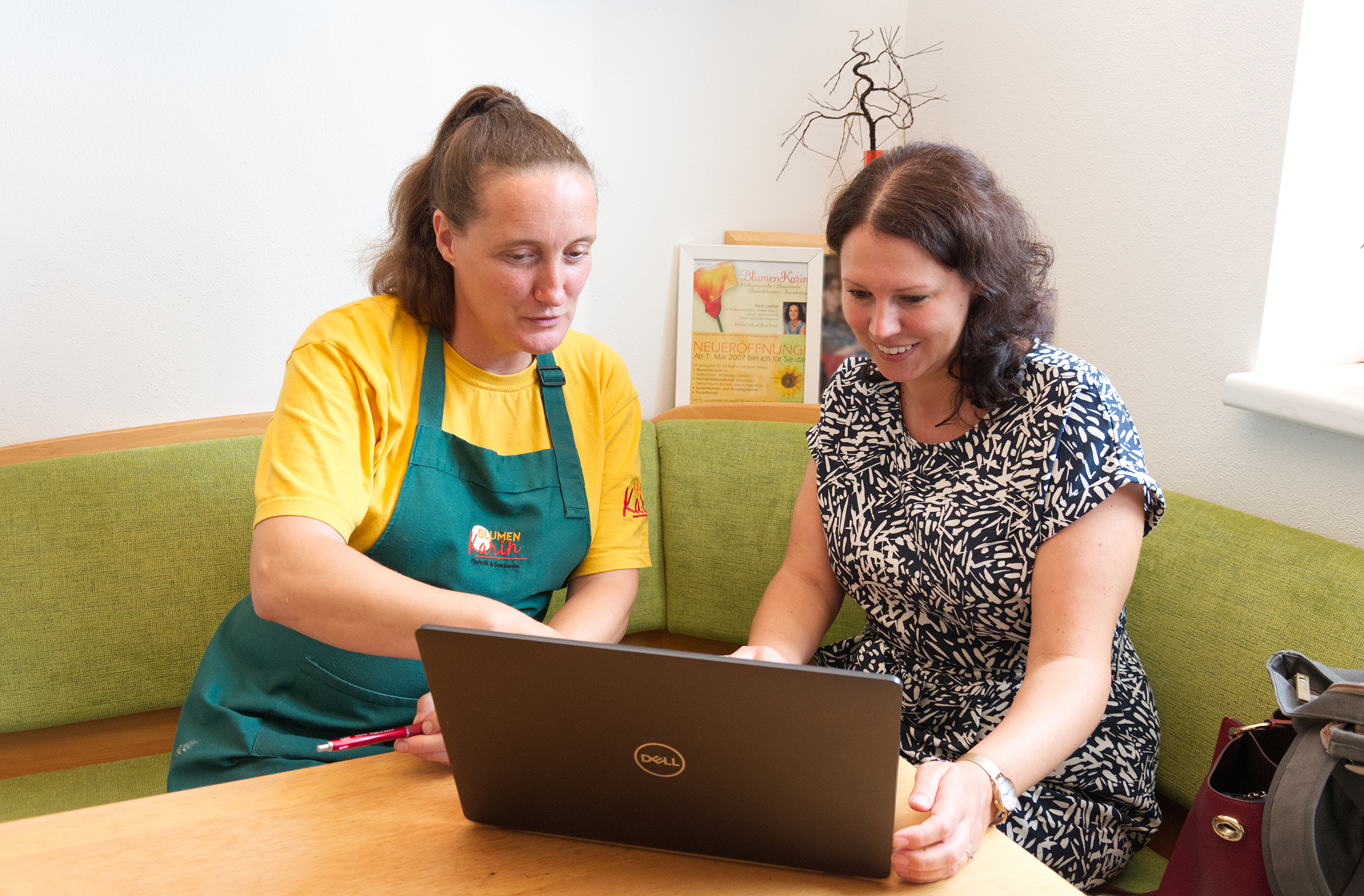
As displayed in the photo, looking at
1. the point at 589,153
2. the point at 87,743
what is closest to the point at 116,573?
the point at 87,743

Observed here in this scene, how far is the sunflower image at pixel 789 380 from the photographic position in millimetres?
2301

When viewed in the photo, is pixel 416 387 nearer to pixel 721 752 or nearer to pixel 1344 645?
pixel 721 752

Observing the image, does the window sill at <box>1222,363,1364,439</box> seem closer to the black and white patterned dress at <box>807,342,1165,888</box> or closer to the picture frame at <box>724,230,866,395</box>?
the black and white patterned dress at <box>807,342,1165,888</box>

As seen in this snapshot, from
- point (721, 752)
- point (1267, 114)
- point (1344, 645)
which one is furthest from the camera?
point (1267, 114)

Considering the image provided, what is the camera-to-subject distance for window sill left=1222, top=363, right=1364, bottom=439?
1374 mm

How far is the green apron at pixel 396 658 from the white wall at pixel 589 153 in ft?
2.52

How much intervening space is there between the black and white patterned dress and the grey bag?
26 cm

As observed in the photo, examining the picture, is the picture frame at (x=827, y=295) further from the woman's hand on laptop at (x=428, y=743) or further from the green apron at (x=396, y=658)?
the woman's hand on laptop at (x=428, y=743)

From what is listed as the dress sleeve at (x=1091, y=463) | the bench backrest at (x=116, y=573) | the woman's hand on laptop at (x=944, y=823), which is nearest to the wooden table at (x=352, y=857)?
the woman's hand on laptop at (x=944, y=823)

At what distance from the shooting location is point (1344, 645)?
1240 millimetres

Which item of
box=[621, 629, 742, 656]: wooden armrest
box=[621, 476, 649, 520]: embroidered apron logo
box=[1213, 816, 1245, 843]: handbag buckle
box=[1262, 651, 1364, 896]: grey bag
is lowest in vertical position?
box=[621, 629, 742, 656]: wooden armrest

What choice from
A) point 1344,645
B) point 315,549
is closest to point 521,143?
point 315,549

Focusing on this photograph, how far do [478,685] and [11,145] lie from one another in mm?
1546

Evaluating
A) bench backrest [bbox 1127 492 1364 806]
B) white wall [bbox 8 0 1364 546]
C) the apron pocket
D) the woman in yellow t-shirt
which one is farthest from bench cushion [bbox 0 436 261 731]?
bench backrest [bbox 1127 492 1364 806]
